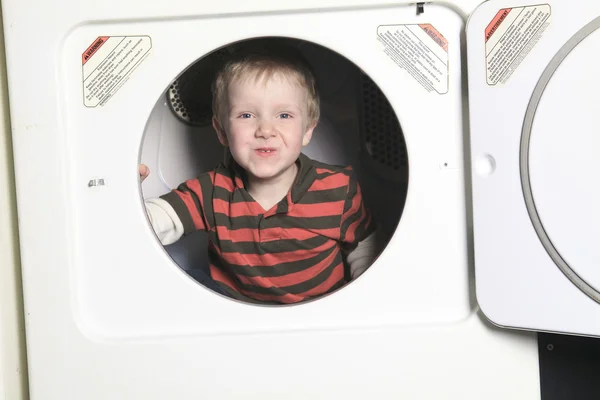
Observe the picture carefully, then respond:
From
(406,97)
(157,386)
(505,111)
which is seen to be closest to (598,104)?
(505,111)

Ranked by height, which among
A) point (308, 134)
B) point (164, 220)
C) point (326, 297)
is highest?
point (308, 134)

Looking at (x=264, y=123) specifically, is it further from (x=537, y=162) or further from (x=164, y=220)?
(x=537, y=162)

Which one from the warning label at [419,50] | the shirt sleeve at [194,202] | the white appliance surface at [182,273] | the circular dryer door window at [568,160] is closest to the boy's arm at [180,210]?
the shirt sleeve at [194,202]

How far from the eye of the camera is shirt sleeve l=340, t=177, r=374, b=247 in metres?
1.01

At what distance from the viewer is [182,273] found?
84 cm

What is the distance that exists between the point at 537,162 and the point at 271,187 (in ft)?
1.40

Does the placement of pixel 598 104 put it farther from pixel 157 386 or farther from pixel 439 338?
pixel 157 386

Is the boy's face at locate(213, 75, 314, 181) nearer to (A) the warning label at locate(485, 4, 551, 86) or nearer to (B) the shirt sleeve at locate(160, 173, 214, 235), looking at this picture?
(B) the shirt sleeve at locate(160, 173, 214, 235)

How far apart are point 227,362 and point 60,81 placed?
1.41 feet

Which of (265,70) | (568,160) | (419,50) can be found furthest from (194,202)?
(568,160)

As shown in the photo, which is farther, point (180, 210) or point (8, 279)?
point (180, 210)

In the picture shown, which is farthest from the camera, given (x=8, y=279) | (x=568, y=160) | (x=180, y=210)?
(x=180, y=210)

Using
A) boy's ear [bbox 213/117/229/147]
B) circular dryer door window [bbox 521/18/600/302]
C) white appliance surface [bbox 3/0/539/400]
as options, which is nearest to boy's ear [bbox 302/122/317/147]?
boy's ear [bbox 213/117/229/147]

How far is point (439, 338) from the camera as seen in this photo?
2.70 ft
